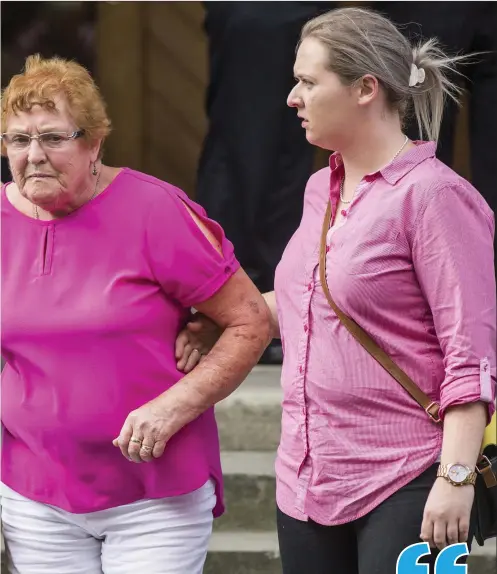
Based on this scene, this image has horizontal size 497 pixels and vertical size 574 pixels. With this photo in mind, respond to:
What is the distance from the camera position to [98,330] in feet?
7.98

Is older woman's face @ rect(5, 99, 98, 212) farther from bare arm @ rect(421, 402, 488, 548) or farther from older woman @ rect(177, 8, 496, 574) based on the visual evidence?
bare arm @ rect(421, 402, 488, 548)

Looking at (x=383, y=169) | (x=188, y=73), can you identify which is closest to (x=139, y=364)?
(x=383, y=169)

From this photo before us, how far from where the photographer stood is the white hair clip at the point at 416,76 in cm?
244

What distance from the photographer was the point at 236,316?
8.45ft

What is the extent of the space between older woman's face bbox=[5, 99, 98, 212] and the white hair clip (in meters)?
0.67

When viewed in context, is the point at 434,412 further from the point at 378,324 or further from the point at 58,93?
the point at 58,93

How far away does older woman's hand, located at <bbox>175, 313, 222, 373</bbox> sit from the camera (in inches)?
99.8

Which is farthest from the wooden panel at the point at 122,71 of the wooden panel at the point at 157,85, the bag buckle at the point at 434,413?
the bag buckle at the point at 434,413

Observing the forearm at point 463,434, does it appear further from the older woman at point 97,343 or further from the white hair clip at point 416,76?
the white hair clip at point 416,76

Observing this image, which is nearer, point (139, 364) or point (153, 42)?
point (139, 364)

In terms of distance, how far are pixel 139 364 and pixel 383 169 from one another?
24.4 inches

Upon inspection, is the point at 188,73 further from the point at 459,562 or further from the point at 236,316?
the point at 459,562

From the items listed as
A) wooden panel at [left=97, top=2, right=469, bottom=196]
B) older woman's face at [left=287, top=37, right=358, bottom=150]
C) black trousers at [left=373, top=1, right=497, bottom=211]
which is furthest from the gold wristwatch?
wooden panel at [left=97, top=2, right=469, bottom=196]

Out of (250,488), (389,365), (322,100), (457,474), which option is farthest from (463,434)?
(250,488)
